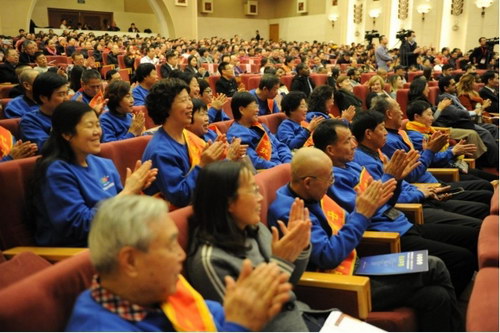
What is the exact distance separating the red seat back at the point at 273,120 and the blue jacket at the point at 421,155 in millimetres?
970

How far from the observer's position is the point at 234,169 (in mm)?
1440

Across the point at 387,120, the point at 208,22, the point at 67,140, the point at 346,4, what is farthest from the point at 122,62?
the point at 208,22

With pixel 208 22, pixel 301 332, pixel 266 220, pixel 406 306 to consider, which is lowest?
pixel 406 306

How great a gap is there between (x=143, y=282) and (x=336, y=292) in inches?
31.8

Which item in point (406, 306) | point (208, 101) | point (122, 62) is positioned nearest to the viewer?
point (406, 306)

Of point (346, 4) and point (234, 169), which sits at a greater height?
point (346, 4)

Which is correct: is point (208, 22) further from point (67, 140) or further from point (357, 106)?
point (67, 140)

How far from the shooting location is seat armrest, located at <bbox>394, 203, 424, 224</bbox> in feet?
8.08

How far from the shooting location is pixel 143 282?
Result: 1053 millimetres

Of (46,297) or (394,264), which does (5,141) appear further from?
(394,264)

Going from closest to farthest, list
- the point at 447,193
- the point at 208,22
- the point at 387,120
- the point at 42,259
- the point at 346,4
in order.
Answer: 1. the point at 42,259
2. the point at 447,193
3. the point at 387,120
4. the point at 346,4
5. the point at 208,22

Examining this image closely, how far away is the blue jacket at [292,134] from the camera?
12.0ft

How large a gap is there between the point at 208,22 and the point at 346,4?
669cm

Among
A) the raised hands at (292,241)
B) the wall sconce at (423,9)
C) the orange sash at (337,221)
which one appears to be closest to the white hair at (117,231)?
the raised hands at (292,241)
